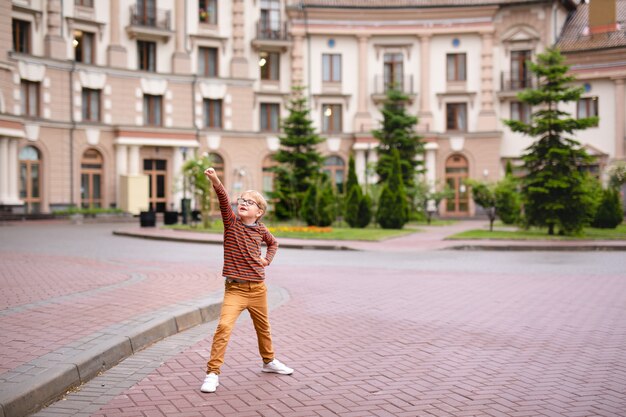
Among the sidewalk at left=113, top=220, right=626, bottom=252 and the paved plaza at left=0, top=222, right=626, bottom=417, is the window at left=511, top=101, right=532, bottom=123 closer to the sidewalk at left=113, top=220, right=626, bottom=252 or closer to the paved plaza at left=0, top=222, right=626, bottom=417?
the sidewalk at left=113, top=220, right=626, bottom=252

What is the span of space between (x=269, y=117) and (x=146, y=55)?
960 centimetres

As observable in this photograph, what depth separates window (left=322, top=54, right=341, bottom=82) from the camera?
50781mm

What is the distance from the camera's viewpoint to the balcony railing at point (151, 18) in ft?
146

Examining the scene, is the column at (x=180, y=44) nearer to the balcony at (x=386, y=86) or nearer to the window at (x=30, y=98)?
the window at (x=30, y=98)

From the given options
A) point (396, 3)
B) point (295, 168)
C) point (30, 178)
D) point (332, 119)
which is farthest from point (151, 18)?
point (396, 3)

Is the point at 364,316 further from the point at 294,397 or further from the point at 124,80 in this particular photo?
the point at 124,80

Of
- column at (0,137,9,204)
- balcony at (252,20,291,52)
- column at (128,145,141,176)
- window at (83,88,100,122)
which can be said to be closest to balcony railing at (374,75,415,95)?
balcony at (252,20,291,52)

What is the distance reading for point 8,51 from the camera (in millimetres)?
38281

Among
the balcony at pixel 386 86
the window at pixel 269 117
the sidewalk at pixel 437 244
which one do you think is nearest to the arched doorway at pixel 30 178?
the window at pixel 269 117

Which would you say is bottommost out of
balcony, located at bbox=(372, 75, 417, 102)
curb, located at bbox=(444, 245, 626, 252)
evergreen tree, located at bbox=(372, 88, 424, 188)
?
curb, located at bbox=(444, 245, 626, 252)

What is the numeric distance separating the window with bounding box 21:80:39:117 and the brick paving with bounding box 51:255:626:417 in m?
33.8

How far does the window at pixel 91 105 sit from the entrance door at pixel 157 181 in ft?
14.0

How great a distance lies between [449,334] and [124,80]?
3966cm

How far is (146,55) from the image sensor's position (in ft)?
150
